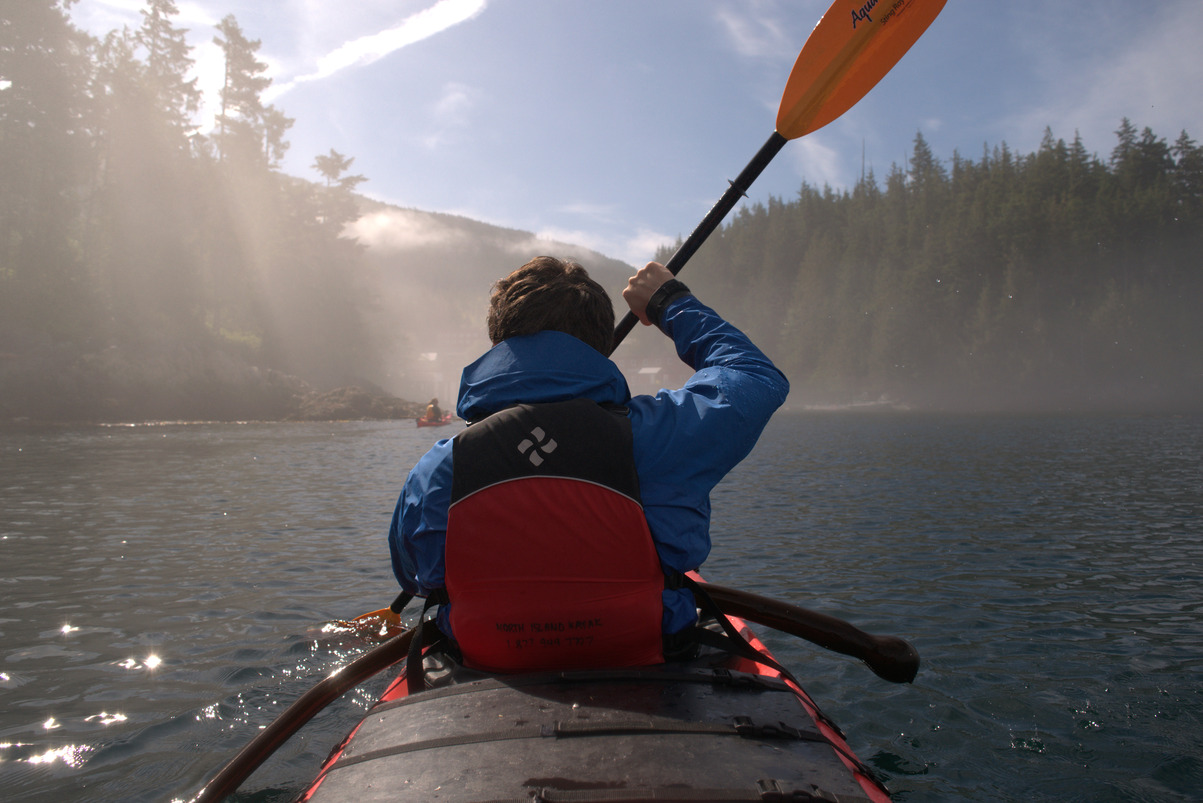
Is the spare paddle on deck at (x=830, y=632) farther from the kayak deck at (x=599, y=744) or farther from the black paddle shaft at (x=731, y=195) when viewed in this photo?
the black paddle shaft at (x=731, y=195)

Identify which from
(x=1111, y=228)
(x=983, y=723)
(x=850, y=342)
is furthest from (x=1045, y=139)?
(x=983, y=723)

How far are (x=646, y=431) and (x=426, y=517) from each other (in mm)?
816

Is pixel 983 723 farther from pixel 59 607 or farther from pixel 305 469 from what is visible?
pixel 305 469

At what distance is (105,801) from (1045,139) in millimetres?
106931

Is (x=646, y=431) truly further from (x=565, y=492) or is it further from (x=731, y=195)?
(x=731, y=195)

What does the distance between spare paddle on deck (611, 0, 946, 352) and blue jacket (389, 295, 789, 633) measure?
156 cm

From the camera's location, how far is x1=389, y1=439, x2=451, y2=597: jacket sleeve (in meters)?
2.36

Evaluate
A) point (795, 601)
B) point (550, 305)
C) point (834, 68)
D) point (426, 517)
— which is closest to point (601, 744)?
point (426, 517)

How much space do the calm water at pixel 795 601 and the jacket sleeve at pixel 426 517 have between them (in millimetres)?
2201

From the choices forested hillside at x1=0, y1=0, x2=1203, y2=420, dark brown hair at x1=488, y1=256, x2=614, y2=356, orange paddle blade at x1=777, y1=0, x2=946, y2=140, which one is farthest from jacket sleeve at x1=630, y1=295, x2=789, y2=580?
forested hillside at x1=0, y1=0, x2=1203, y2=420

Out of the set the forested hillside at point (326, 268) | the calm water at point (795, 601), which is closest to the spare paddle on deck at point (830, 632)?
the calm water at point (795, 601)

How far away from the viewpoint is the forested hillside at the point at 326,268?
1614 inches

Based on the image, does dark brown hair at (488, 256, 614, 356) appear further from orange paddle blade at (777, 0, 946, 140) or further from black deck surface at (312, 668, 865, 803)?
orange paddle blade at (777, 0, 946, 140)

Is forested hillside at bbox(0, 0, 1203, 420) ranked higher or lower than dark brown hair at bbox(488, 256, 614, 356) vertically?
higher
